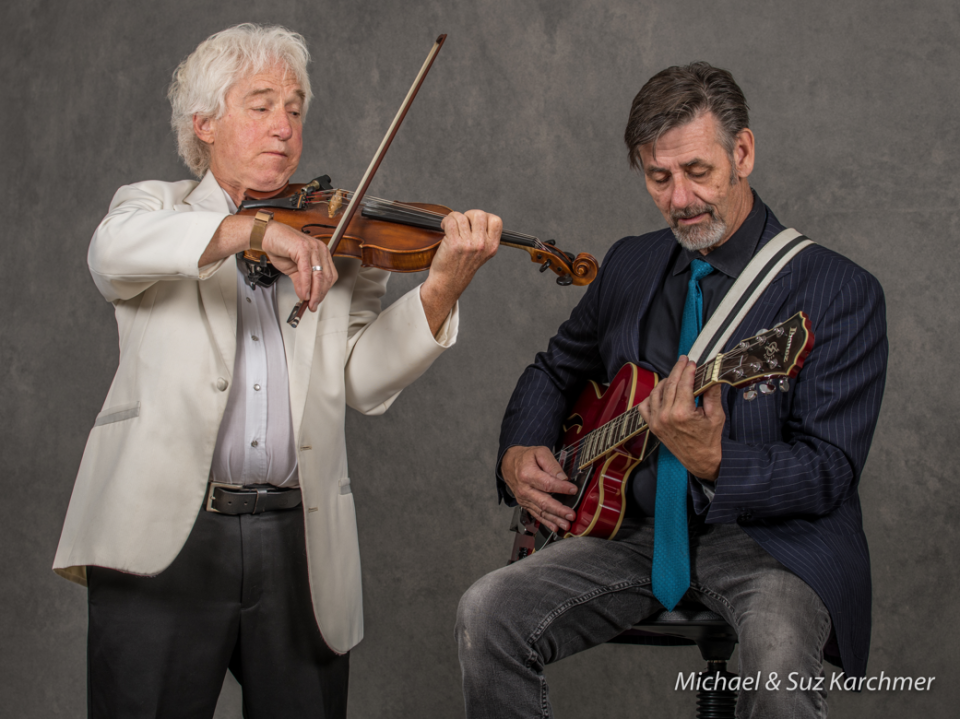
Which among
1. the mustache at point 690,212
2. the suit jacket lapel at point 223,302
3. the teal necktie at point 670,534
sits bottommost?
the teal necktie at point 670,534

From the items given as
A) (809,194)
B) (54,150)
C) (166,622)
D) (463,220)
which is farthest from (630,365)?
(54,150)

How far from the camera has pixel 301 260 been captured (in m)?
1.62

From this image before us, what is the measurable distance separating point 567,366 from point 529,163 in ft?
3.62

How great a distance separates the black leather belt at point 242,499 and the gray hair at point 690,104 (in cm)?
111

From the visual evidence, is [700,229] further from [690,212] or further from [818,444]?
[818,444]

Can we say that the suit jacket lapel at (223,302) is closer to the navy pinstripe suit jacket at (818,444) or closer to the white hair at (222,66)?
the white hair at (222,66)

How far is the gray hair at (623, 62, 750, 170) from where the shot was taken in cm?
196

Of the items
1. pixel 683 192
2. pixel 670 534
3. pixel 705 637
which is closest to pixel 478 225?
pixel 683 192

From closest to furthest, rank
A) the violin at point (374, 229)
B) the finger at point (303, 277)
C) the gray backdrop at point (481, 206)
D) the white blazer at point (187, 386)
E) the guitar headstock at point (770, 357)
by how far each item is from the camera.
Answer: the guitar headstock at point (770, 357) → the finger at point (303, 277) → the white blazer at point (187, 386) → the violin at point (374, 229) → the gray backdrop at point (481, 206)

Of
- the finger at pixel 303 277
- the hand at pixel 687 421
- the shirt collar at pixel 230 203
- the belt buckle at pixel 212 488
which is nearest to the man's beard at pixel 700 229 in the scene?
the hand at pixel 687 421

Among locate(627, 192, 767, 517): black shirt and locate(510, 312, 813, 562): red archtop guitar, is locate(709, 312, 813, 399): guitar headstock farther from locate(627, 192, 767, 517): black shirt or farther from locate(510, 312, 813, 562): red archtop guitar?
locate(627, 192, 767, 517): black shirt

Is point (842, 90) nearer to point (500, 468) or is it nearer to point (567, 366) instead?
point (567, 366)

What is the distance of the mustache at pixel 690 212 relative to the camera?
77.1 inches

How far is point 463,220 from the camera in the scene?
180 cm
